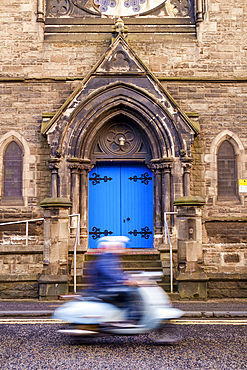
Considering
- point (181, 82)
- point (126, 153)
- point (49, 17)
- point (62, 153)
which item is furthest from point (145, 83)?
point (49, 17)

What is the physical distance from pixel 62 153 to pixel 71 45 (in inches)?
133

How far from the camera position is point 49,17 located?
1227 cm

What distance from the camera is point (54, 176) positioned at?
1108cm

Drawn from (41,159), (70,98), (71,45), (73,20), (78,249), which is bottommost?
(78,249)

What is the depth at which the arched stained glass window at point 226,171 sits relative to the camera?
38.5ft

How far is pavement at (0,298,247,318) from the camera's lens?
6.84 metres

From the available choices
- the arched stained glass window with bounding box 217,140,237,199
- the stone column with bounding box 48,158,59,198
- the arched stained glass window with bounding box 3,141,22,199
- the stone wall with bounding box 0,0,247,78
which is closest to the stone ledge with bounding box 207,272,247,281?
the arched stained glass window with bounding box 217,140,237,199

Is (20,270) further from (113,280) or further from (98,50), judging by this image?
(98,50)

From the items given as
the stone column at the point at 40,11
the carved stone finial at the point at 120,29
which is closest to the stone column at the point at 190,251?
the carved stone finial at the point at 120,29

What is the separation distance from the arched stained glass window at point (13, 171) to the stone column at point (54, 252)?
10.3 ft

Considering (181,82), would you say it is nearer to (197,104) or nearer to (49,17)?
(197,104)

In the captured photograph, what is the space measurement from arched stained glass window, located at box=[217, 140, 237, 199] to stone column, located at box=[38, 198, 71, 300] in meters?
4.96

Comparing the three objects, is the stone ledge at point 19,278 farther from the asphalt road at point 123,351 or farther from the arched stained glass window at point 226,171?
the arched stained glass window at point 226,171

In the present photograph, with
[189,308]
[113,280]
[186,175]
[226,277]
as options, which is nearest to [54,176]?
[186,175]
